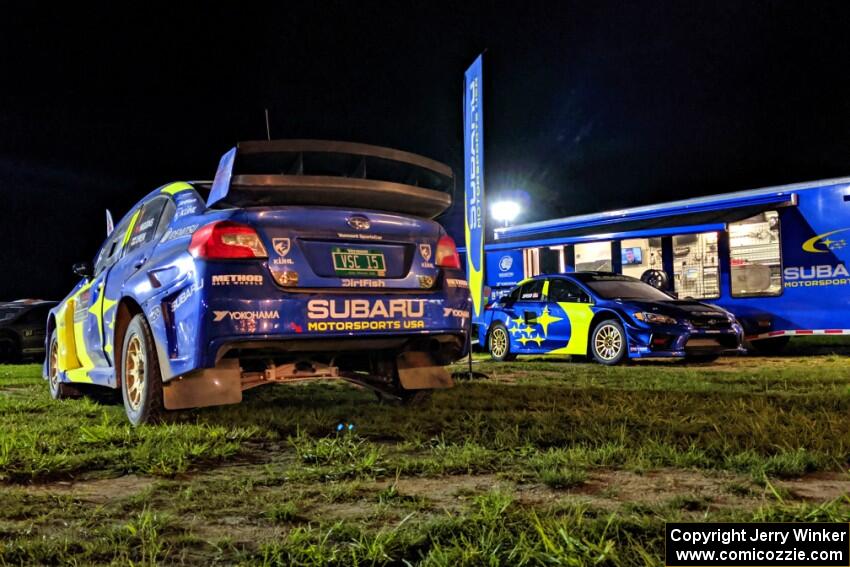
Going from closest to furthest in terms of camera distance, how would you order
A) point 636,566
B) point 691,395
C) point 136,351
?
point 636,566 → point 136,351 → point 691,395

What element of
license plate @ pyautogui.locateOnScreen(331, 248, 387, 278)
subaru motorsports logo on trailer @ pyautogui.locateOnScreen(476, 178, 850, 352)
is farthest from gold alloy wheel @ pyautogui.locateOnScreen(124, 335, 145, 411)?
subaru motorsports logo on trailer @ pyautogui.locateOnScreen(476, 178, 850, 352)

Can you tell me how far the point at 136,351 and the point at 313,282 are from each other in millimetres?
1419

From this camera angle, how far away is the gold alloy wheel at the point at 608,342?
402 inches

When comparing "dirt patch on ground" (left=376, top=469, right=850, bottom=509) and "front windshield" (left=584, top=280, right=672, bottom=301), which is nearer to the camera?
"dirt patch on ground" (left=376, top=469, right=850, bottom=509)

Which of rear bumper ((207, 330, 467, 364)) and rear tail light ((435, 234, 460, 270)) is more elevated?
rear tail light ((435, 234, 460, 270))

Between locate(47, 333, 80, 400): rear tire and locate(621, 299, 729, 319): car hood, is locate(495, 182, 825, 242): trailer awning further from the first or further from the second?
locate(47, 333, 80, 400): rear tire

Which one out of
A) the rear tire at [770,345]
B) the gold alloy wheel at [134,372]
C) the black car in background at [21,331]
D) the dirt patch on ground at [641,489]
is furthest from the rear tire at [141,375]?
the black car in background at [21,331]

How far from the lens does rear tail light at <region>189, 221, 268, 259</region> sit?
4254mm

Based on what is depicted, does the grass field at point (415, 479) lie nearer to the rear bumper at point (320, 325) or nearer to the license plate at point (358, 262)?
the rear bumper at point (320, 325)

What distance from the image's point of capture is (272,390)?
7.09 metres

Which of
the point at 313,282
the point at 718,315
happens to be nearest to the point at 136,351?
the point at 313,282

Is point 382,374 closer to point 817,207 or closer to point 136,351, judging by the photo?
point 136,351

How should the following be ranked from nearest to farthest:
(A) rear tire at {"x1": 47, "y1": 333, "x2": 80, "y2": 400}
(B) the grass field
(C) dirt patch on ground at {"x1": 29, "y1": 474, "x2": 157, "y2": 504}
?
(B) the grass field → (C) dirt patch on ground at {"x1": 29, "y1": 474, "x2": 157, "y2": 504} → (A) rear tire at {"x1": 47, "y1": 333, "x2": 80, "y2": 400}

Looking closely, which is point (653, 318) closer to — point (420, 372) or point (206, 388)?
point (420, 372)
